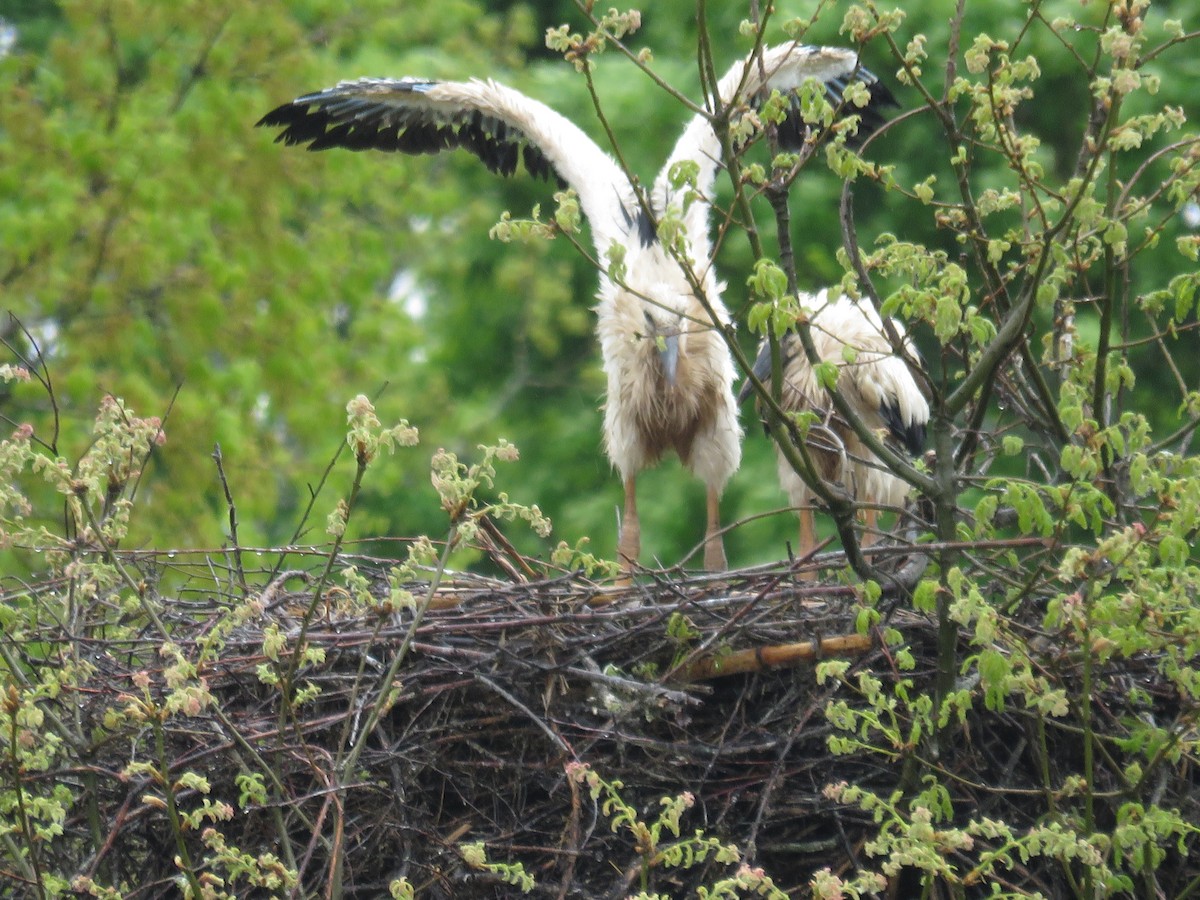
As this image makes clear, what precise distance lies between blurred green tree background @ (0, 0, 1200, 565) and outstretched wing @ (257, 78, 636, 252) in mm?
2704

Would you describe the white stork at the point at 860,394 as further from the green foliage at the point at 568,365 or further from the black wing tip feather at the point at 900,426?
the green foliage at the point at 568,365

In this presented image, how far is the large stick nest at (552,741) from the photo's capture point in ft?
13.7

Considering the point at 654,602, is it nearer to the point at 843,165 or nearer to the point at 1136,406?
the point at 843,165

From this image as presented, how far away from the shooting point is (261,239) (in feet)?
40.8

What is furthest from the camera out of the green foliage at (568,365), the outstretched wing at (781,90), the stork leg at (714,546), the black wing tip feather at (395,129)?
the black wing tip feather at (395,129)

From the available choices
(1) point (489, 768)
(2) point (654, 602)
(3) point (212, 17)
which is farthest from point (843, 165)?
(3) point (212, 17)

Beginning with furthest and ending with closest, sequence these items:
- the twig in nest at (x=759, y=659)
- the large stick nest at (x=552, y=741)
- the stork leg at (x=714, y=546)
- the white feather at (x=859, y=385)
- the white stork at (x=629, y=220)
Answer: the stork leg at (x=714, y=546) → the white feather at (x=859, y=385) → the white stork at (x=629, y=220) → the twig in nest at (x=759, y=659) → the large stick nest at (x=552, y=741)

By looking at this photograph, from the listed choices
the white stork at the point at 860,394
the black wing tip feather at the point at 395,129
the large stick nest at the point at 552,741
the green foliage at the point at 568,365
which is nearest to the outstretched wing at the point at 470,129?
the black wing tip feather at the point at 395,129

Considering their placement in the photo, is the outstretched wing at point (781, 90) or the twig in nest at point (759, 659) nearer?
the twig in nest at point (759, 659)

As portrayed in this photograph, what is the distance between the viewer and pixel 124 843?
14.4ft

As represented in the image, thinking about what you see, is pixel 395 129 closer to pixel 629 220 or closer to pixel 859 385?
pixel 629 220

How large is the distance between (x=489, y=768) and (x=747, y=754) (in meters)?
0.68

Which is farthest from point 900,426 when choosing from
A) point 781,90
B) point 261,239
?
point 261,239

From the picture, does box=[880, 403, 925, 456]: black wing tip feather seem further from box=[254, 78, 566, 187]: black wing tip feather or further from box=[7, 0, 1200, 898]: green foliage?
box=[254, 78, 566, 187]: black wing tip feather
